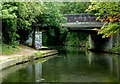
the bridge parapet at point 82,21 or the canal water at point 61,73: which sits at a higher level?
the bridge parapet at point 82,21

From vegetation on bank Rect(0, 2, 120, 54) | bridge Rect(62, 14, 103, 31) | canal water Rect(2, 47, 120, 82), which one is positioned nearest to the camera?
canal water Rect(2, 47, 120, 82)

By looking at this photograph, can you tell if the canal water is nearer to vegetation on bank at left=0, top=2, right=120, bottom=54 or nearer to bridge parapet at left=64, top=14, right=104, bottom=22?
vegetation on bank at left=0, top=2, right=120, bottom=54

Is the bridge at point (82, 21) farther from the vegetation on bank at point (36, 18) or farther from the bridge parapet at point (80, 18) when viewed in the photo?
the vegetation on bank at point (36, 18)

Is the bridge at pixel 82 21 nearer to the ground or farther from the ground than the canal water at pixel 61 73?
farther from the ground

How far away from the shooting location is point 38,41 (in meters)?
22.7

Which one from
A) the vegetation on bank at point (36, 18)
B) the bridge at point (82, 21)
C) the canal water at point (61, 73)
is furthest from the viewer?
the bridge at point (82, 21)

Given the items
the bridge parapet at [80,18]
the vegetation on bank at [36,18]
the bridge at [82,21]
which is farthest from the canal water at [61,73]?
the bridge parapet at [80,18]

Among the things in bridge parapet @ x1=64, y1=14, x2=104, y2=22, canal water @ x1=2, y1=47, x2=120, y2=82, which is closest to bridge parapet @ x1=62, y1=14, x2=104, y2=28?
bridge parapet @ x1=64, y1=14, x2=104, y2=22

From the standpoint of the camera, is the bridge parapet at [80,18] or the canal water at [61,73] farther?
the bridge parapet at [80,18]

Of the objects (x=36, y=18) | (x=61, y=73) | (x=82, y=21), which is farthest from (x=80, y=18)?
(x=61, y=73)

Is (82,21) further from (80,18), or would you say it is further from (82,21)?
(80,18)

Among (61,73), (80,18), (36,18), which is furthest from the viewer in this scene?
(80,18)

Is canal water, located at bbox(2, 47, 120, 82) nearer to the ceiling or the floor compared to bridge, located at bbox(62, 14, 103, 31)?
nearer to the floor

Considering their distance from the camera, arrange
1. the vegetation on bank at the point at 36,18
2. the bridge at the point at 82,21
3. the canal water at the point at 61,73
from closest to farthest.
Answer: the canal water at the point at 61,73 < the vegetation on bank at the point at 36,18 < the bridge at the point at 82,21
